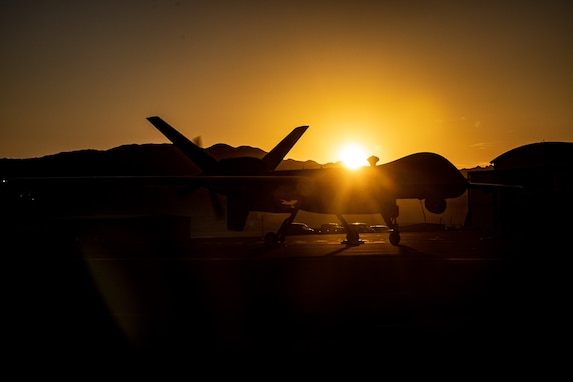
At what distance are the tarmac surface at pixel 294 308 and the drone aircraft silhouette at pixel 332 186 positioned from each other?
10.0 m

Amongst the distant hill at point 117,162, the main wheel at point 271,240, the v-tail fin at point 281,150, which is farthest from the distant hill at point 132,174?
the main wheel at point 271,240

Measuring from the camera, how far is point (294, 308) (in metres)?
9.79

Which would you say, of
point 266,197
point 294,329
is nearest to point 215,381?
point 294,329

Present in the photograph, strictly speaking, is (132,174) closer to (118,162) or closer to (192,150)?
(118,162)

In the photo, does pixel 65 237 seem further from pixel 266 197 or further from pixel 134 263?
pixel 134 263

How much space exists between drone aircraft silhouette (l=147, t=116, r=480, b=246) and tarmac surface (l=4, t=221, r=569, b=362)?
10002mm

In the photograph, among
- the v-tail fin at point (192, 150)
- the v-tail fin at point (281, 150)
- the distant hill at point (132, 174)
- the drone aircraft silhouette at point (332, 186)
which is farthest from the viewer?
the distant hill at point (132, 174)

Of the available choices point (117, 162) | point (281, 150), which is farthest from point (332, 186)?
point (117, 162)

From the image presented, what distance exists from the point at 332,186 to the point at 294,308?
18809 millimetres

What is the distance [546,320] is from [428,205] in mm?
19358

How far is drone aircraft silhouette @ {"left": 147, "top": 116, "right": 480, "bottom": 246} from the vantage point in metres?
26.6

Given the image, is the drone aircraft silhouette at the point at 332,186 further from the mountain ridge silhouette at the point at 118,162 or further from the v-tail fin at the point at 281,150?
the mountain ridge silhouette at the point at 118,162

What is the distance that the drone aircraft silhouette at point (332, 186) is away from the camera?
87.1 ft

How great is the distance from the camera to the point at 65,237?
142 ft
